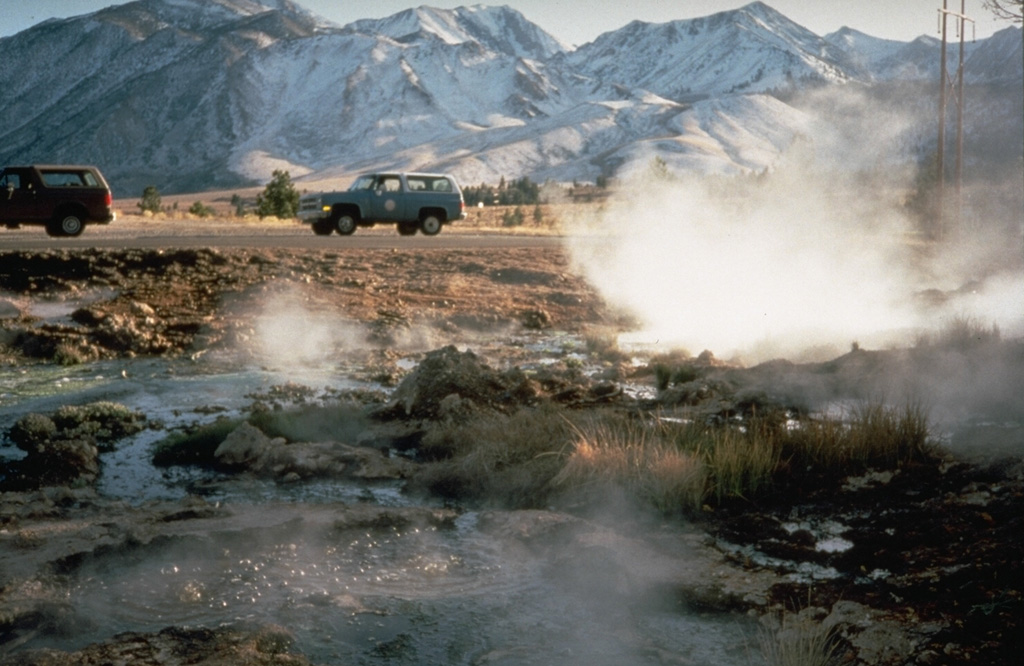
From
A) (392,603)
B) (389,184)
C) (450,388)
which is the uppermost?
(389,184)

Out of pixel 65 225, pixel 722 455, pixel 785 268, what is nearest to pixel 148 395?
pixel 722 455

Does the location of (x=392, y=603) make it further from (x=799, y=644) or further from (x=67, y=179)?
(x=67, y=179)

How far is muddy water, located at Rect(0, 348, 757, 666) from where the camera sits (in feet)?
19.8

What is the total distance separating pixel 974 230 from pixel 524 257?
61.4 ft

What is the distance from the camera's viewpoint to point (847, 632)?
5.95 metres

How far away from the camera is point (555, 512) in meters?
8.59

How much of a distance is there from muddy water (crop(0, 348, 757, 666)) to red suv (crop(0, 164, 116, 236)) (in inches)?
576

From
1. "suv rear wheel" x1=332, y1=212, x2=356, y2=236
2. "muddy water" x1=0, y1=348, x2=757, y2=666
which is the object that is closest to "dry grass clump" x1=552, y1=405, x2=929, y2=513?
"muddy water" x1=0, y1=348, x2=757, y2=666

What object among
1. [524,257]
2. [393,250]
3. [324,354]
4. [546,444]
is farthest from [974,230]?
[546,444]

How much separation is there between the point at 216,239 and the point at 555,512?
1806cm

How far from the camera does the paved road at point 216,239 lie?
825 inches

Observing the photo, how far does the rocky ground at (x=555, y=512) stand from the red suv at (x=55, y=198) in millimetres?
2725

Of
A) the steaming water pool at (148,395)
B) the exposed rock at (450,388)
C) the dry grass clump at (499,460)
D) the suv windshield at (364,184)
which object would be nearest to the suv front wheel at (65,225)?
the suv windshield at (364,184)

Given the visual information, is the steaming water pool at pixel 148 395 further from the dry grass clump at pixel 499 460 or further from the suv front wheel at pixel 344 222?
the suv front wheel at pixel 344 222
